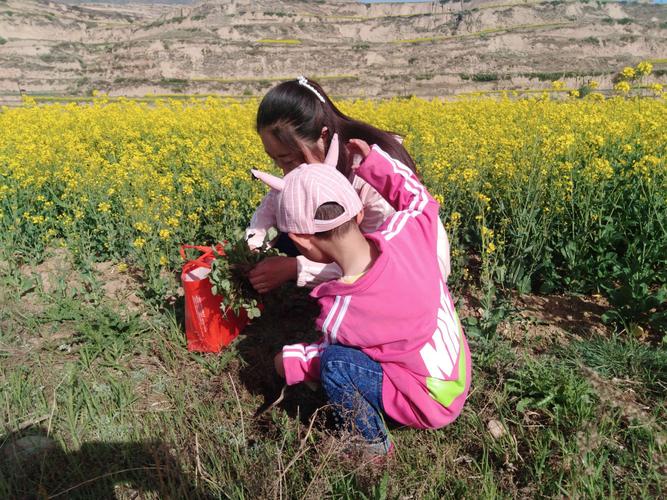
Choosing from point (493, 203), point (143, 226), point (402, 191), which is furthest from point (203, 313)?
point (493, 203)

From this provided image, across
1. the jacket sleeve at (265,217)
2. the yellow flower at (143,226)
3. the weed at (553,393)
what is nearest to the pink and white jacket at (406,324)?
the weed at (553,393)

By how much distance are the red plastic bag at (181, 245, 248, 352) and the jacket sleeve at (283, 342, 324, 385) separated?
2.17 ft

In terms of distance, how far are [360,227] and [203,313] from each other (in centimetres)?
91

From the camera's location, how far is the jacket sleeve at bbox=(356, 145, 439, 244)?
1799mm

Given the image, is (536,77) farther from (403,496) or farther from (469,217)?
(403,496)

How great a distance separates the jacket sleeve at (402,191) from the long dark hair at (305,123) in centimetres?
33

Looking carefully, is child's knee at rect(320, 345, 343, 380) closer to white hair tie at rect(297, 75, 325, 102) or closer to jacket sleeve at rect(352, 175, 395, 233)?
jacket sleeve at rect(352, 175, 395, 233)

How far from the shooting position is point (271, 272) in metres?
2.30

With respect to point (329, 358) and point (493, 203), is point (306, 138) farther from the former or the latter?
point (493, 203)

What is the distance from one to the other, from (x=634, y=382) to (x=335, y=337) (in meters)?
1.20

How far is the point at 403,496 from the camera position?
5.05 feet

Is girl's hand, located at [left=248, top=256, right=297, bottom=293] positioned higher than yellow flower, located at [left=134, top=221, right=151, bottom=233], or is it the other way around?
girl's hand, located at [left=248, top=256, right=297, bottom=293]

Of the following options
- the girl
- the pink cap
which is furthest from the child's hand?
the pink cap

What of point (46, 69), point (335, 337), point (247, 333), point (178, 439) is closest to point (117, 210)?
point (247, 333)
